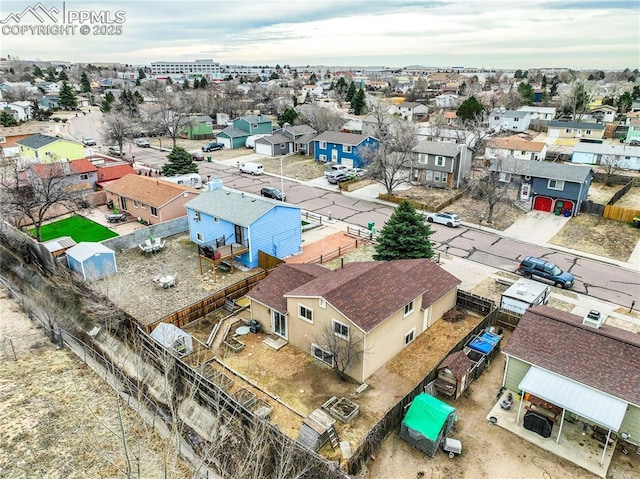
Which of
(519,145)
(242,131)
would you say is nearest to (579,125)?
(519,145)

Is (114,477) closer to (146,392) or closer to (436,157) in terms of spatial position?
(146,392)

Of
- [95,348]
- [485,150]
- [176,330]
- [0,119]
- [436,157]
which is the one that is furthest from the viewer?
[0,119]

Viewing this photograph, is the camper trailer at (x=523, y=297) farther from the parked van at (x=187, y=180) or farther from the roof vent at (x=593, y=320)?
the parked van at (x=187, y=180)

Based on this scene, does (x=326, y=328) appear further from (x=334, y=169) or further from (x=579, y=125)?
(x=579, y=125)

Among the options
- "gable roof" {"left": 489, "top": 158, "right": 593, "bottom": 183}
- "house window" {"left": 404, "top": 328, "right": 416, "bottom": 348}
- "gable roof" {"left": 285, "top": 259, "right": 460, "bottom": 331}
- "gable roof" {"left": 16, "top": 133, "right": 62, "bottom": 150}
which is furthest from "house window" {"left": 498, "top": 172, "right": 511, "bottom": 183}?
"gable roof" {"left": 16, "top": 133, "right": 62, "bottom": 150}

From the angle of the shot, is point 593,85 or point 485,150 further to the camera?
point 593,85

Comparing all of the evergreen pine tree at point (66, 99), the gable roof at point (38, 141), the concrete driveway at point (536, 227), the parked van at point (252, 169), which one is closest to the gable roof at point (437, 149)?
the concrete driveway at point (536, 227)

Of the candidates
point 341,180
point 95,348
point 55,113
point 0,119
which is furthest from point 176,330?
point 55,113
